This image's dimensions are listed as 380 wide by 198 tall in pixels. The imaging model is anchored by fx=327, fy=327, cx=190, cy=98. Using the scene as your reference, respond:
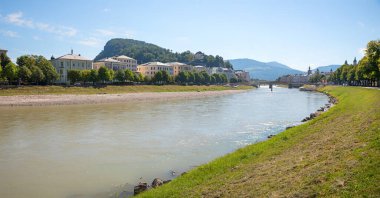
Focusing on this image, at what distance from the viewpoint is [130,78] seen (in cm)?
10694

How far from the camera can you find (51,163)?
1852cm

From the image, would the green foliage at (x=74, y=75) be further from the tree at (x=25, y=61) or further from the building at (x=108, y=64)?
the building at (x=108, y=64)

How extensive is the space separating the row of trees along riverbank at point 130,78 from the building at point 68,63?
11.9 metres

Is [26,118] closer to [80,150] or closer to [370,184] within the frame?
[80,150]

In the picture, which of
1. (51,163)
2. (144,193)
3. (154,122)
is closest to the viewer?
(144,193)

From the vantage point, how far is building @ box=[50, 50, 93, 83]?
345 feet

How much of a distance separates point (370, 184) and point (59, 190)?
11798 mm

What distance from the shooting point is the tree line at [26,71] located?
72.3 m

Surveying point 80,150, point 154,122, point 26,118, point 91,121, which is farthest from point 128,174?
point 26,118

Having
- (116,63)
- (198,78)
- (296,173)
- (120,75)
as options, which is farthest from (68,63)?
(296,173)

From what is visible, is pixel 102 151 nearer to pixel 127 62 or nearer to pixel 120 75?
pixel 120 75

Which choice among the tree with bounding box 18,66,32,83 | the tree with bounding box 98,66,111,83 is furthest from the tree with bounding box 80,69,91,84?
the tree with bounding box 18,66,32,83

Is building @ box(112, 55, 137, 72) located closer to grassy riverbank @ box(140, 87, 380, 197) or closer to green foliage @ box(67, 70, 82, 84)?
green foliage @ box(67, 70, 82, 84)

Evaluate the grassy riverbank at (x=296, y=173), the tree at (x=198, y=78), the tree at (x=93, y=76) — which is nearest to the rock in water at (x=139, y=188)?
the grassy riverbank at (x=296, y=173)
